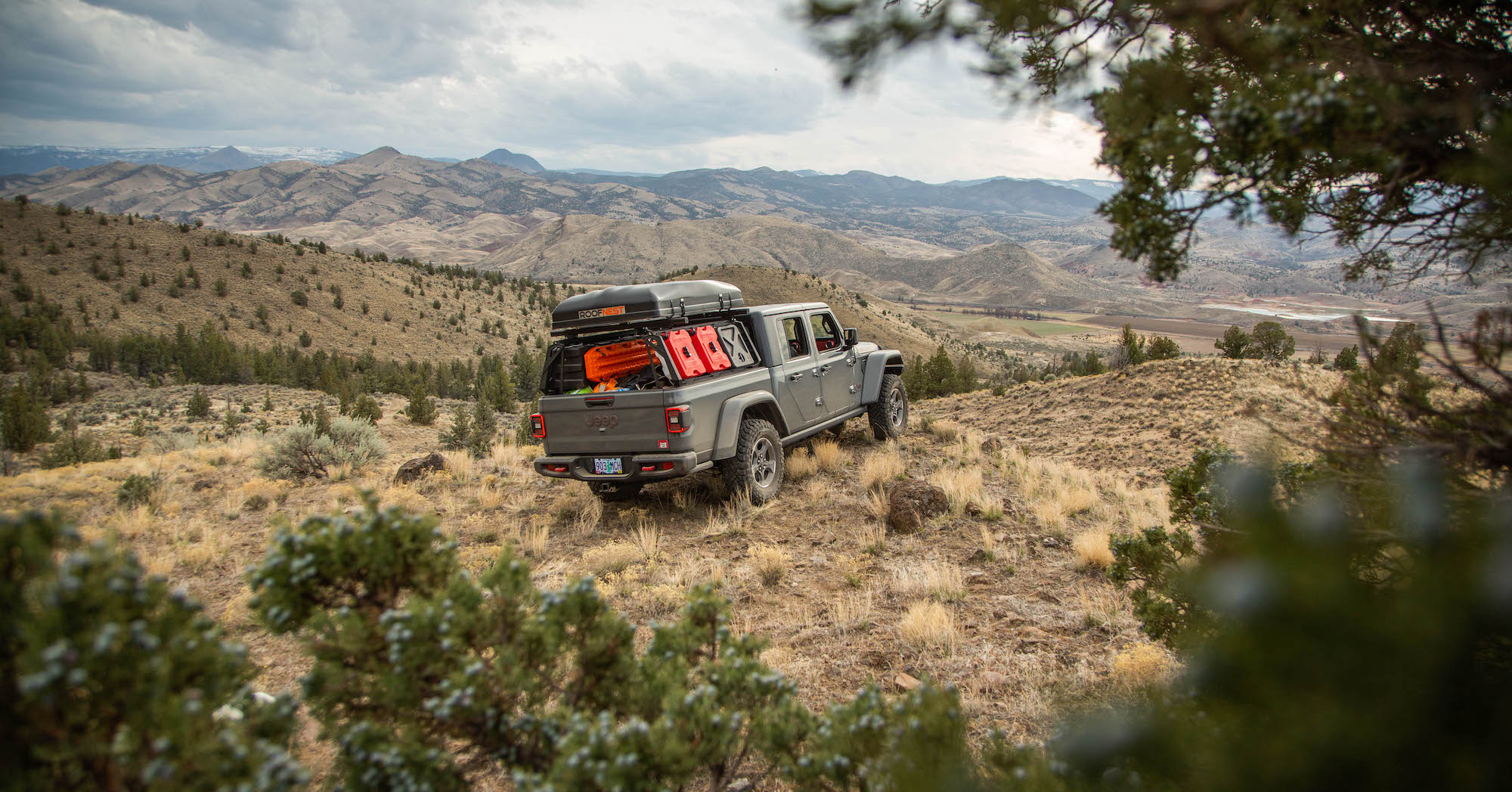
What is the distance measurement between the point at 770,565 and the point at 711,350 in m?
2.77

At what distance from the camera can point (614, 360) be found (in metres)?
7.98

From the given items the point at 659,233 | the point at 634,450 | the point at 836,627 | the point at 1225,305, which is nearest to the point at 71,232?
the point at 634,450

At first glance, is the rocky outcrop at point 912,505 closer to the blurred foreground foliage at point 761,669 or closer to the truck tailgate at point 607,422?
the truck tailgate at point 607,422

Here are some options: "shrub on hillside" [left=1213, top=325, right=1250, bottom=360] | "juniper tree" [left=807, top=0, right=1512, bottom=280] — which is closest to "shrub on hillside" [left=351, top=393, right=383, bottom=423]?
"juniper tree" [left=807, top=0, right=1512, bottom=280]

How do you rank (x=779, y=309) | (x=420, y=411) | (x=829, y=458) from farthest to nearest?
1. (x=420, y=411)
2. (x=829, y=458)
3. (x=779, y=309)

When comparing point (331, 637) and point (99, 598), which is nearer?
point (99, 598)

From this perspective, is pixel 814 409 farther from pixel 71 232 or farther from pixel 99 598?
pixel 71 232

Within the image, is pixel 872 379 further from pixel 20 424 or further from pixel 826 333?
pixel 20 424

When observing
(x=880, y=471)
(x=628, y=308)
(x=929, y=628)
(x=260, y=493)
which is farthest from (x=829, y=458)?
(x=260, y=493)

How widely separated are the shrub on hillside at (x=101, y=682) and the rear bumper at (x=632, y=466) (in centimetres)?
509

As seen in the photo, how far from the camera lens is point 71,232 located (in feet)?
143

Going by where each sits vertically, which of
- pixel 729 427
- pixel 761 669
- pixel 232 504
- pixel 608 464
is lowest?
pixel 232 504

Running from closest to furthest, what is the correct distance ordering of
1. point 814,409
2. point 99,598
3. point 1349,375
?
1. point 99,598
2. point 1349,375
3. point 814,409

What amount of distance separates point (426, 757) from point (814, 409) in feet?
24.0
